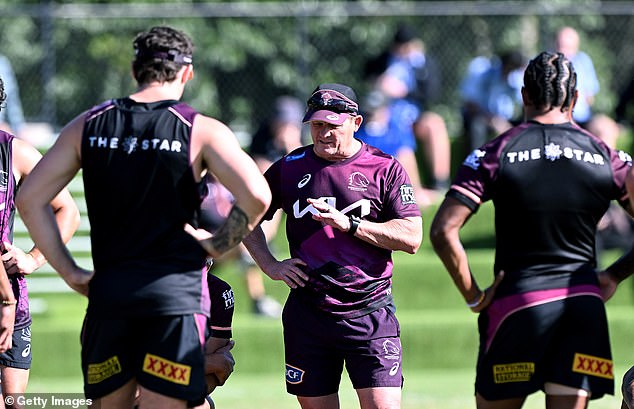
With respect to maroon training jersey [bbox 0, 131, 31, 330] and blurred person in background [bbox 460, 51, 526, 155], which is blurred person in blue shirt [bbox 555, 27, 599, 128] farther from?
maroon training jersey [bbox 0, 131, 31, 330]

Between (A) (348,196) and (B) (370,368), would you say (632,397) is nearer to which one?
(B) (370,368)

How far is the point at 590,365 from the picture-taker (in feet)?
18.3

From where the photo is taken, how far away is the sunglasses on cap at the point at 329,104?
5742mm

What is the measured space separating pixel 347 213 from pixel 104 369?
1.53 m

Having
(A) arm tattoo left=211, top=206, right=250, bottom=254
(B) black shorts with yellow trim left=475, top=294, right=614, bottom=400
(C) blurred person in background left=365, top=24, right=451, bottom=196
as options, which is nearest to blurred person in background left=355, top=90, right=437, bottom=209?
(C) blurred person in background left=365, top=24, right=451, bottom=196

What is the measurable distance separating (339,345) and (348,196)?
2.45 feet

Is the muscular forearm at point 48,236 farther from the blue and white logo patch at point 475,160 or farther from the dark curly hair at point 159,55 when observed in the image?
the blue and white logo patch at point 475,160

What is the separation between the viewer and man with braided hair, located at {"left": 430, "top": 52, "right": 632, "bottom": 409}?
5566 millimetres

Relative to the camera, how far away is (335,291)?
5.78m

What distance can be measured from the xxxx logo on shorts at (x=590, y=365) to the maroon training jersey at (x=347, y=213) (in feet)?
3.31

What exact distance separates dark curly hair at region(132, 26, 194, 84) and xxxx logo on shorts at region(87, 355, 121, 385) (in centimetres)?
118

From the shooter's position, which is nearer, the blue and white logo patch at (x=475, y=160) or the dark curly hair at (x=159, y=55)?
the dark curly hair at (x=159, y=55)

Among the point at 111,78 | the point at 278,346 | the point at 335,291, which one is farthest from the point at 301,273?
the point at 111,78

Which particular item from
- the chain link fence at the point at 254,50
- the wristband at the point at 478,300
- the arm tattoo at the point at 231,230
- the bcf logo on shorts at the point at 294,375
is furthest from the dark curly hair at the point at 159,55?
the chain link fence at the point at 254,50
